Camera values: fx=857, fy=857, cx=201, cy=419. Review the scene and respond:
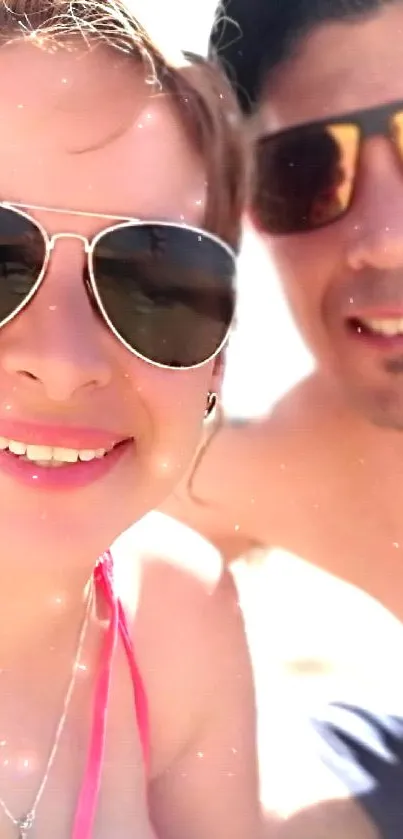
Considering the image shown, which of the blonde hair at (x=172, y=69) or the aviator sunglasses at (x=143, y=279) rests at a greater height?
the blonde hair at (x=172, y=69)

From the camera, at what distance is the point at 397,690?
3.02ft

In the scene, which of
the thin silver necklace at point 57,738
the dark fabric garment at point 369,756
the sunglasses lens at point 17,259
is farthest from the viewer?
the dark fabric garment at point 369,756

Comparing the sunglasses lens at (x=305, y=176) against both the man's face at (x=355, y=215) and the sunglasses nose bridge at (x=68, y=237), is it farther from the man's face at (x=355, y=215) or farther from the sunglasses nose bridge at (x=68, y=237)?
the sunglasses nose bridge at (x=68, y=237)

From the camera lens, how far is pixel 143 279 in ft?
2.03

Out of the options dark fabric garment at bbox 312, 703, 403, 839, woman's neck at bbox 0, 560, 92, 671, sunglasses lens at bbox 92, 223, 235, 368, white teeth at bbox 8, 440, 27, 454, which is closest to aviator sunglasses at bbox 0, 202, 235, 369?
sunglasses lens at bbox 92, 223, 235, 368

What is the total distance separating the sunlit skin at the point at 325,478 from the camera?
2.62 ft

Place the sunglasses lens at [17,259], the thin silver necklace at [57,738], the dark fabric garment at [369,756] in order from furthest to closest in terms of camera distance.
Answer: the dark fabric garment at [369,756] → the thin silver necklace at [57,738] → the sunglasses lens at [17,259]

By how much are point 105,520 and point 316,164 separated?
1.23 feet

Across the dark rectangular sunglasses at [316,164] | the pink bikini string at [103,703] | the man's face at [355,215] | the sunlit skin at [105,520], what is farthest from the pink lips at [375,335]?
the pink bikini string at [103,703]

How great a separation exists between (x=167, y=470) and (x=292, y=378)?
0.32m

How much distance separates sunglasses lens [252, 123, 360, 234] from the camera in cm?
78

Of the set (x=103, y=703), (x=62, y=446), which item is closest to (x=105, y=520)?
(x=62, y=446)

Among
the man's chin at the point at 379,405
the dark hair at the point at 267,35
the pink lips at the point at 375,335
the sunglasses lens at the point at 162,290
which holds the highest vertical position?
the dark hair at the point at 267,35

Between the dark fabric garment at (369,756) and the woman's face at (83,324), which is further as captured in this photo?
the dark fabric garment at (369,756)
